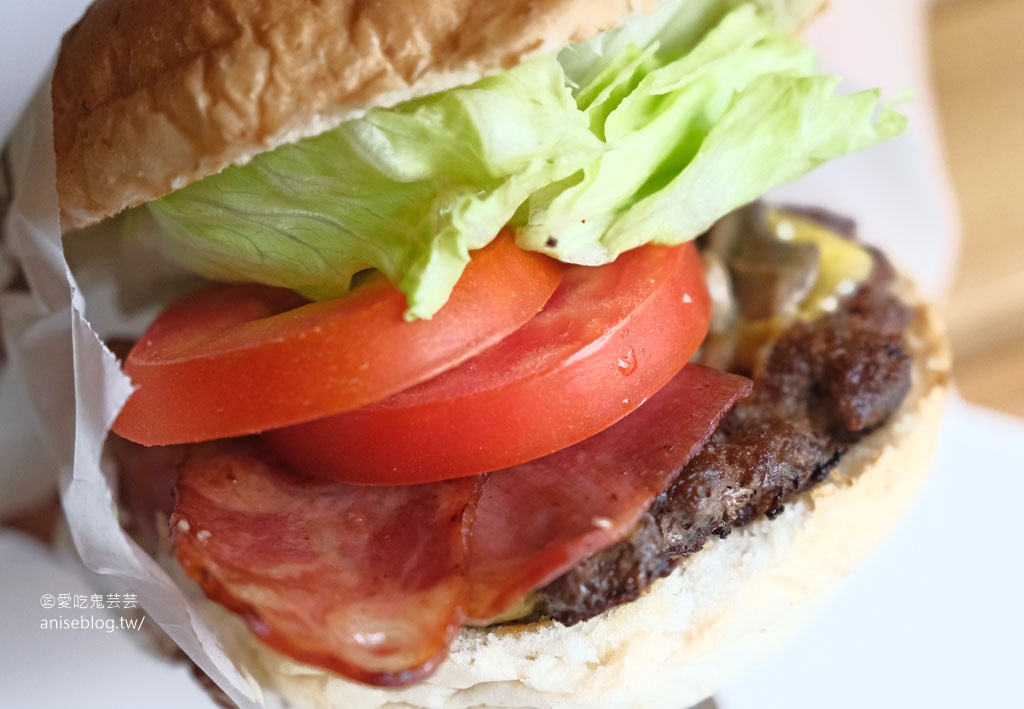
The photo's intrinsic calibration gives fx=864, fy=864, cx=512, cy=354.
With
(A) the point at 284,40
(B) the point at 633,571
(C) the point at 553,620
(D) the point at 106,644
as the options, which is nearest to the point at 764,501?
(B) the point at 633,571

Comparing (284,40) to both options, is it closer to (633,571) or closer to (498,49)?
(498,49)

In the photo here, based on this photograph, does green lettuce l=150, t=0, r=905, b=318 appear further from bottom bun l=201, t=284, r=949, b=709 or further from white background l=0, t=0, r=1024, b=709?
white background l=0, t=0, r=1024, b=709

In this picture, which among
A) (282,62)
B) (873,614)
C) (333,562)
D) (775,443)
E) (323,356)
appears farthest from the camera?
(873,614)

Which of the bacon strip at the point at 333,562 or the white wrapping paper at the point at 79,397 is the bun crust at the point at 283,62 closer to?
the white wrapping paper at the point at 79,397

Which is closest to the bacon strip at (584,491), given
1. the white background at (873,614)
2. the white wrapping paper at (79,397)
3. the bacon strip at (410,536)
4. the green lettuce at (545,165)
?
the bacon strip at (410,536)

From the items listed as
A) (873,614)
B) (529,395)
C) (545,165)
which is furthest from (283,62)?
(873,614)

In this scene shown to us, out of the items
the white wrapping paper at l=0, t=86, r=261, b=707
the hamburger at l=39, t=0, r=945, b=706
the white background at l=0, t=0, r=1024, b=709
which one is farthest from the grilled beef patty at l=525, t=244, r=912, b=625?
the white wrapping paper at l=0, t=86, r=261, b=707

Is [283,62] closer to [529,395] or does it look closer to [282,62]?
[282,62]
